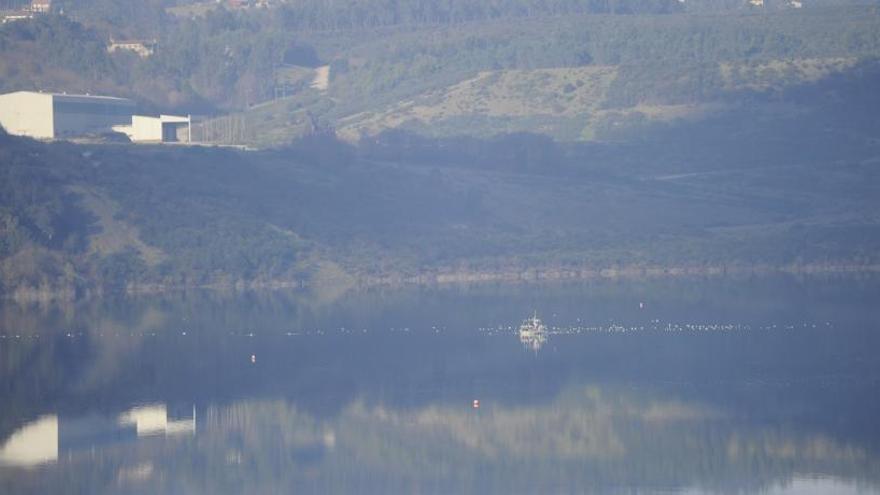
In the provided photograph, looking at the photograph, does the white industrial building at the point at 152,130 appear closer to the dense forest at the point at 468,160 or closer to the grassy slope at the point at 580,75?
the grassy slope at the point at 580,75

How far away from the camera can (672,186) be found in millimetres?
134500

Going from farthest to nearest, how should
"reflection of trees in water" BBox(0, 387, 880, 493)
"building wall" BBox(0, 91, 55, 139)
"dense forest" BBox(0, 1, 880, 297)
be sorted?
"building wall" BBox(0, 91, 55, 139)
"dense forest" BBox(0, 1, 880, 297)
"reflection of trees in water" BBox(0, 387, 880, 493)

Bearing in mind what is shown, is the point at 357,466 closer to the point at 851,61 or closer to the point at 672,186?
the point at 672,186

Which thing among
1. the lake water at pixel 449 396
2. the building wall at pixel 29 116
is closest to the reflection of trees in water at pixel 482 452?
the lake water at pixel 449 396

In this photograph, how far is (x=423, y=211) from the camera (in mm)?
123500

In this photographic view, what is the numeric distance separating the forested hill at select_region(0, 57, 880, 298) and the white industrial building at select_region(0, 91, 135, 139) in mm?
7697

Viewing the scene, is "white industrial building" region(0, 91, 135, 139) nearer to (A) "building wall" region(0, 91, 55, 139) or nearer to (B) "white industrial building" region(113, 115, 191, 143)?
(A) "building wall" region(0, 91, 55, 139)

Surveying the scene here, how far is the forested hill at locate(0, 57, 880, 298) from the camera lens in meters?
107

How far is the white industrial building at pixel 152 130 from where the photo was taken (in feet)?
434

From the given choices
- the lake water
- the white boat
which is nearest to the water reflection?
the lake water

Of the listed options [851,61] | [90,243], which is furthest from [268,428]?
[851,61]

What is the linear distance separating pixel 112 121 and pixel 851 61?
62.8 metres

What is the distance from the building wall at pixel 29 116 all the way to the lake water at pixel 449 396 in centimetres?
3435

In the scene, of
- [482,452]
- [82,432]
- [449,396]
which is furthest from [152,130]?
[482,452]
